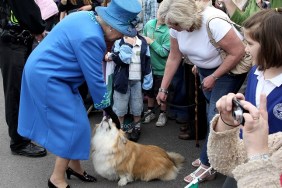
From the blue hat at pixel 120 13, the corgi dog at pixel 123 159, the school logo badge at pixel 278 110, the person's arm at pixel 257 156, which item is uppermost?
the person's arm at pixel 257 156

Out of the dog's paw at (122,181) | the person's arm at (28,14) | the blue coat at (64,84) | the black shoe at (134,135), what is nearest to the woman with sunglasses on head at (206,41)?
the blue coat at (64,84)

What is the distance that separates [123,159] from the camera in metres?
3.33

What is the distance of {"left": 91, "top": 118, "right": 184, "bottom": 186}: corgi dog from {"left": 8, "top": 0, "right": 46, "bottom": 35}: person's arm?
1.08 m

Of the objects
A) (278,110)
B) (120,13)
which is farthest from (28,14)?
(278,110)

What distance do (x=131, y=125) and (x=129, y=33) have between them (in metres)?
A: 1.84

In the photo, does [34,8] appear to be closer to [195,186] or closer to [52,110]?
[52,110]

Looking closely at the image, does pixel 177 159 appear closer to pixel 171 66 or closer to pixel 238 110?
pixel 171 66

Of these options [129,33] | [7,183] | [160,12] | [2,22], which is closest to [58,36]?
[129,33]

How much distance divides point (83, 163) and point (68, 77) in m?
1.22

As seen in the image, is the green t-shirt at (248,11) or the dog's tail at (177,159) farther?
the dog's tail at (177,159)

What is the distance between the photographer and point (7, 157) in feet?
12.9

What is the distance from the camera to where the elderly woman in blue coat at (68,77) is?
9.04 ft

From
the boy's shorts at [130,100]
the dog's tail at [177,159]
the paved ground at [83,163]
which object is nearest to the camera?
the paved ground at [83,163]

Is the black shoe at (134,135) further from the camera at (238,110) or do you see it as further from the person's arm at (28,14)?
the camera at (238,110)
